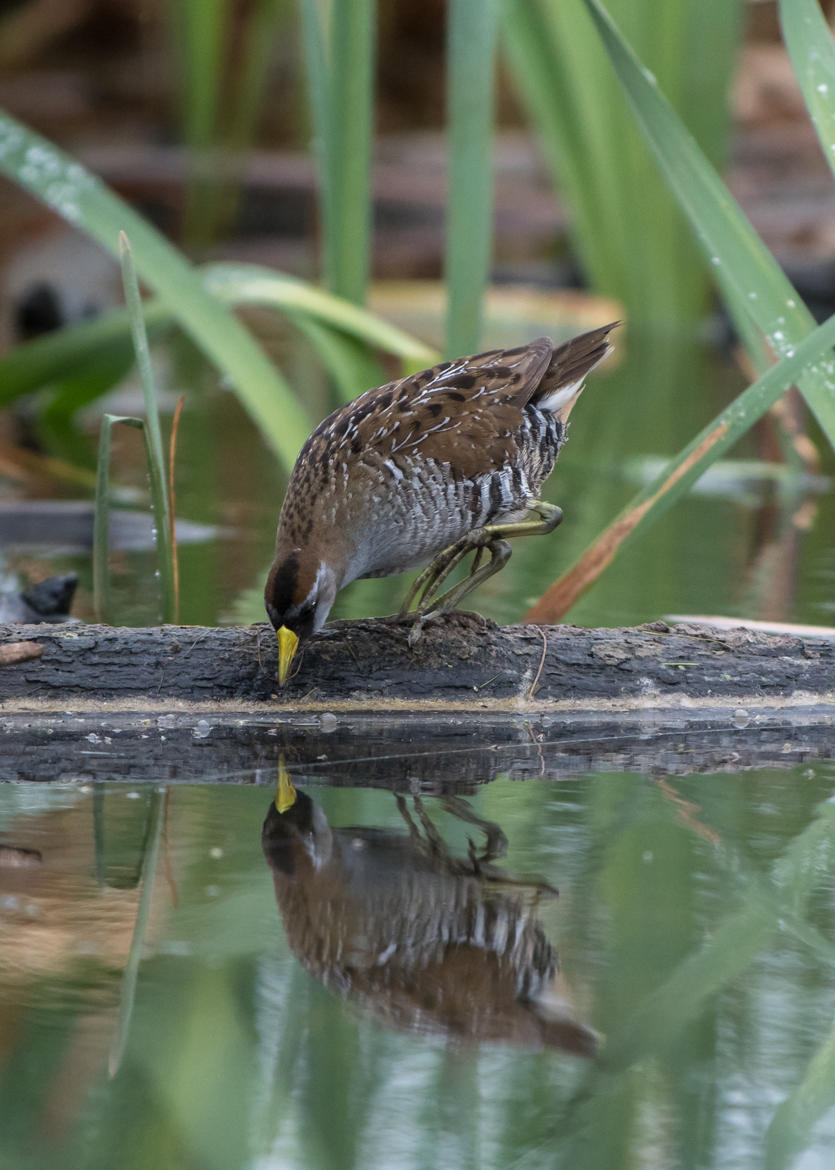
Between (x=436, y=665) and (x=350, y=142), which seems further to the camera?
(x=350, y=142)

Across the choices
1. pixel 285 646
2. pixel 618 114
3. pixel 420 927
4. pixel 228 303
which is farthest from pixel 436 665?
pixel 618 114

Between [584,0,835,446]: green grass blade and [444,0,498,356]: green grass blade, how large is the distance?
703 mm

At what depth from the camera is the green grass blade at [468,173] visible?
14.5 feet

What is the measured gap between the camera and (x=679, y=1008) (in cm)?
240

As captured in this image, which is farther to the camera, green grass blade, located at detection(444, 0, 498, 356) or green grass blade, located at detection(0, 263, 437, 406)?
green grass blade, located at detection(0, 263, 437, 406)

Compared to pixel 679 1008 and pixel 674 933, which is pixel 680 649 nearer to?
pixel 674 933

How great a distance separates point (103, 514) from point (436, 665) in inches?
30.3

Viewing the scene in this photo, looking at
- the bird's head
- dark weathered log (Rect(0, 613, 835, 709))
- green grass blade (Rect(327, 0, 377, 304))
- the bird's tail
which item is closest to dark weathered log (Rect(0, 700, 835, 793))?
dark weathered log (Rect(0, 613, 835, 709))

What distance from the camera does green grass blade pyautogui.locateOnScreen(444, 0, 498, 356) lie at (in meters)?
4.41

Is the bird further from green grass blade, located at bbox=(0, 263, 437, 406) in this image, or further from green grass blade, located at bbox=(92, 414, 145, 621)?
green grass blade, located at bbox=(0, 263, 437, 406)

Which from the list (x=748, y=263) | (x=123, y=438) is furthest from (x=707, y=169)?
(x=123, y=438)

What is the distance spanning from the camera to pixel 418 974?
249cm

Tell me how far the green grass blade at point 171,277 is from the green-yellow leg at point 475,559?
899mm

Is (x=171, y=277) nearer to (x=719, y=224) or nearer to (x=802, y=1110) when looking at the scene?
(x=719, y=224)
